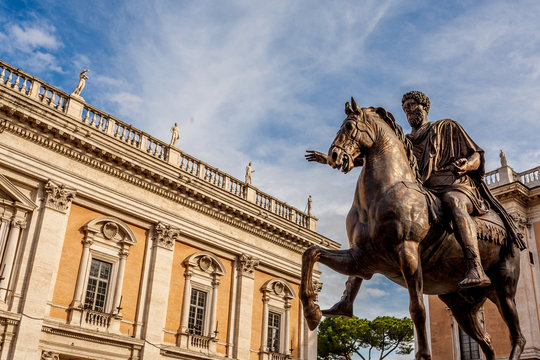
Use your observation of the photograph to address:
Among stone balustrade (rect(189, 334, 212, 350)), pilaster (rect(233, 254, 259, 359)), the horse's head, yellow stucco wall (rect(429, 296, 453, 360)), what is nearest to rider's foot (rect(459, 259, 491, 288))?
the horse's head

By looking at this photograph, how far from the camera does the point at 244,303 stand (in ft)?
73.4

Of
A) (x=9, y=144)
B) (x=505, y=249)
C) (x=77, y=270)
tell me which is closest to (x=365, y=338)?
(x=77, y=270)

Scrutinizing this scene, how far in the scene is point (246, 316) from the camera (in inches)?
877

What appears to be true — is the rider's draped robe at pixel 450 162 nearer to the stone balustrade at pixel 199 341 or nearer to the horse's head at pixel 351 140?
the horse's head at pixel 351 140

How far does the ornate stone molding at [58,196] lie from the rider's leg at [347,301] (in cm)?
1433

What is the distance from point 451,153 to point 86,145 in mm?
15383

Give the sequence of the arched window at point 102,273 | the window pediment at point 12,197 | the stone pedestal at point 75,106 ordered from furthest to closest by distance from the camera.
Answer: the stone pedestal at point 75,106, the arched window at point 102,273, the window pediment at point 12,197

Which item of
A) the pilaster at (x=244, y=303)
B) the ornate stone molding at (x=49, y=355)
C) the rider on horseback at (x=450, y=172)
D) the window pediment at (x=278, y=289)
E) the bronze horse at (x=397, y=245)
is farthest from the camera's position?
the window pediment at (x=278, y=289)

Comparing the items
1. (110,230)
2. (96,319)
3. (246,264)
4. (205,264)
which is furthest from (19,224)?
(246,264)

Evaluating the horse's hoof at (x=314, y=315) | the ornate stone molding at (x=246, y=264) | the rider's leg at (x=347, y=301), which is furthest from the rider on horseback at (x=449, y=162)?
the ornate stone molding at (x=246, y=264)

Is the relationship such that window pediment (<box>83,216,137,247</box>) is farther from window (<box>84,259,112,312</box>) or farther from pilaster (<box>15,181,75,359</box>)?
pilaster (<box>15,181,75,359</box>)

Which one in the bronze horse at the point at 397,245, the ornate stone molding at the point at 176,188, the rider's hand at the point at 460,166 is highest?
the ornate stone molding at the point at 176,188

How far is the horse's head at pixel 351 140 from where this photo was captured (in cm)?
431

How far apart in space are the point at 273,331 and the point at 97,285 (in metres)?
8.64
